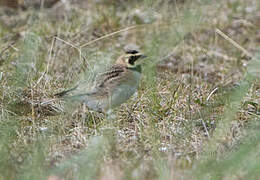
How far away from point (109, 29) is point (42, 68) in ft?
6.74

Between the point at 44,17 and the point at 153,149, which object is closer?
the point at 153,149

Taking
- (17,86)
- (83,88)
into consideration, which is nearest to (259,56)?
(83,88)

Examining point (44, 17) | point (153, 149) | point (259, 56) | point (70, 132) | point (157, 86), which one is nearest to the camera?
point (153, 149)

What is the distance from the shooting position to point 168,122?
16.5ft

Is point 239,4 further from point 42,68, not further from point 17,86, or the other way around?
point 17,86

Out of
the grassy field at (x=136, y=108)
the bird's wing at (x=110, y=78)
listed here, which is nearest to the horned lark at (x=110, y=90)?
the bird's wing at (x=110, y=78)

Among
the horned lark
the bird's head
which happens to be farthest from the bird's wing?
the bird's head

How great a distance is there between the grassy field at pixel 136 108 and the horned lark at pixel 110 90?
0.11 metres

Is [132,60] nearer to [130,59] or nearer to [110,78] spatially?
[130,59]

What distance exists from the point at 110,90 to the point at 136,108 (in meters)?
0.45

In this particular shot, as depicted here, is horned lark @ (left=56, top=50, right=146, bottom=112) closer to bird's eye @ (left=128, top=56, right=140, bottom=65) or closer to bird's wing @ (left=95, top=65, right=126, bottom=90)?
bird's wing @ (left=95, top=65, right=126, bottom=90)

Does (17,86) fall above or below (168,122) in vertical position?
above

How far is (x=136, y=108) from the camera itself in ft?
17.5

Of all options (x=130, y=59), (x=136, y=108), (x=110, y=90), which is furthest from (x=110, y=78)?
(x=136, y=108)
